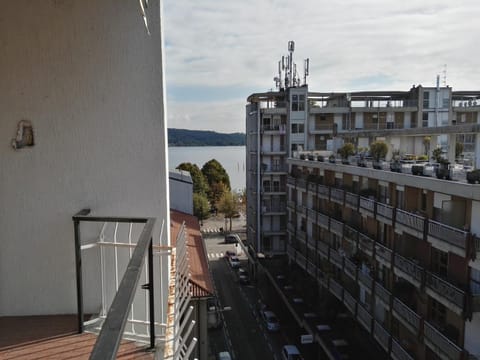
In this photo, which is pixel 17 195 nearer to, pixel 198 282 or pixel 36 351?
pixel 36 351

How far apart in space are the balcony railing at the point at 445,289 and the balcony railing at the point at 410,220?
131cm

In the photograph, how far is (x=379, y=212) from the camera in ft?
48.0

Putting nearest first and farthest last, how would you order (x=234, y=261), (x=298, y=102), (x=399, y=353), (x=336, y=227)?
(x=399, y=353) < (x=336, y=227) < (x=298, y=102) < (x=234, y=261)

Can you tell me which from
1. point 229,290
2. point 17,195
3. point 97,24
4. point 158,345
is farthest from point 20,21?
point 229,290

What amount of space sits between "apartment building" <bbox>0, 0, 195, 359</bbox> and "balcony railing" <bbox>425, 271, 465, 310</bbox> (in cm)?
918

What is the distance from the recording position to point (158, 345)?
278 centimetres

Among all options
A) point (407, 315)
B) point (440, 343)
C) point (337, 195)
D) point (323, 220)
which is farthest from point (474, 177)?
point (323, 220)

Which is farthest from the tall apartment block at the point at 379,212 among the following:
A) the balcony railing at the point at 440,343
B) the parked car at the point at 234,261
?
the parked car at the point at 234,261

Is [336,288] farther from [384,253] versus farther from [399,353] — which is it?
[399,353]

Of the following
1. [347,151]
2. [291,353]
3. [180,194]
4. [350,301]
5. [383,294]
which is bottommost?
[291,353]

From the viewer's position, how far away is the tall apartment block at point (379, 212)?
1097 cm

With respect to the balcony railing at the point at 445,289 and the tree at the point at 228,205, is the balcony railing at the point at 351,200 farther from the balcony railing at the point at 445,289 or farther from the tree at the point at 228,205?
the tree at the point at 228,205

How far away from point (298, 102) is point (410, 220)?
54.3 feet

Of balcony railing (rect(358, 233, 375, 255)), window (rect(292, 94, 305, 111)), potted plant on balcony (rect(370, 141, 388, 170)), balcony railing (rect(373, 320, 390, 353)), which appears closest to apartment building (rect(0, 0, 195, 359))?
balcony railing (rect(373, 320, 390, 353))
